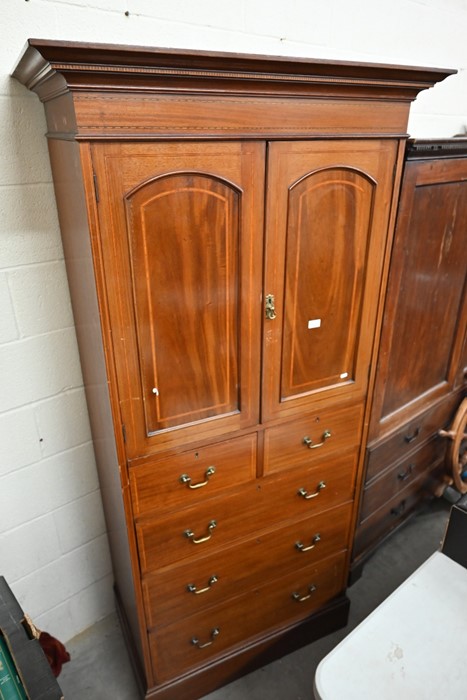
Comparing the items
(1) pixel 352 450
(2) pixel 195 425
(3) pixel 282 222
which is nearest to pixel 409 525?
(1) pixel 352 450

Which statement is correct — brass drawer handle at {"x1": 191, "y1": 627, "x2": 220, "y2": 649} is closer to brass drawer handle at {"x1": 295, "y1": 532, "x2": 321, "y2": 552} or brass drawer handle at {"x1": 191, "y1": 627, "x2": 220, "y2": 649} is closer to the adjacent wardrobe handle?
brass drawer handle at {"x1": 295, "y1": 532, "x2": 321, "y2": 552}

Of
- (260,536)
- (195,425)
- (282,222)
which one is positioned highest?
(282,222)

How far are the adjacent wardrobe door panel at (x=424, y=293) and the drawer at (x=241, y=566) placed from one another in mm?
420

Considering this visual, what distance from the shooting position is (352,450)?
61.0 inches

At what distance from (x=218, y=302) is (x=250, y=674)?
4.66ft

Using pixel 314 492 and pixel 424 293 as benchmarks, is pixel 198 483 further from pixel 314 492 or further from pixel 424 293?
pixel 424 293

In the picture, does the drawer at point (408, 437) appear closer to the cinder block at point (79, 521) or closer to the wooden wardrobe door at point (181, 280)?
the wooden wardrobe door at point (181, 280)

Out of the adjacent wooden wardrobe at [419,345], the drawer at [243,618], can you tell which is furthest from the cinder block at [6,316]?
the adjacent wooden wardrobe at [419,345]

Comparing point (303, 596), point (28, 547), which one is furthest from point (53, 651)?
point (303, 596)

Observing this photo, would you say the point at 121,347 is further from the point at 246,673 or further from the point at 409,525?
the point at 409,525

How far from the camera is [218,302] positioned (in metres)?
1.10

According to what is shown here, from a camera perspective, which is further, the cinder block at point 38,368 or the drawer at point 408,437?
the drawer at point 408,437

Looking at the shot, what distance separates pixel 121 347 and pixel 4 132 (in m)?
0.62

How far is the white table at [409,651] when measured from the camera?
97 centimetres
